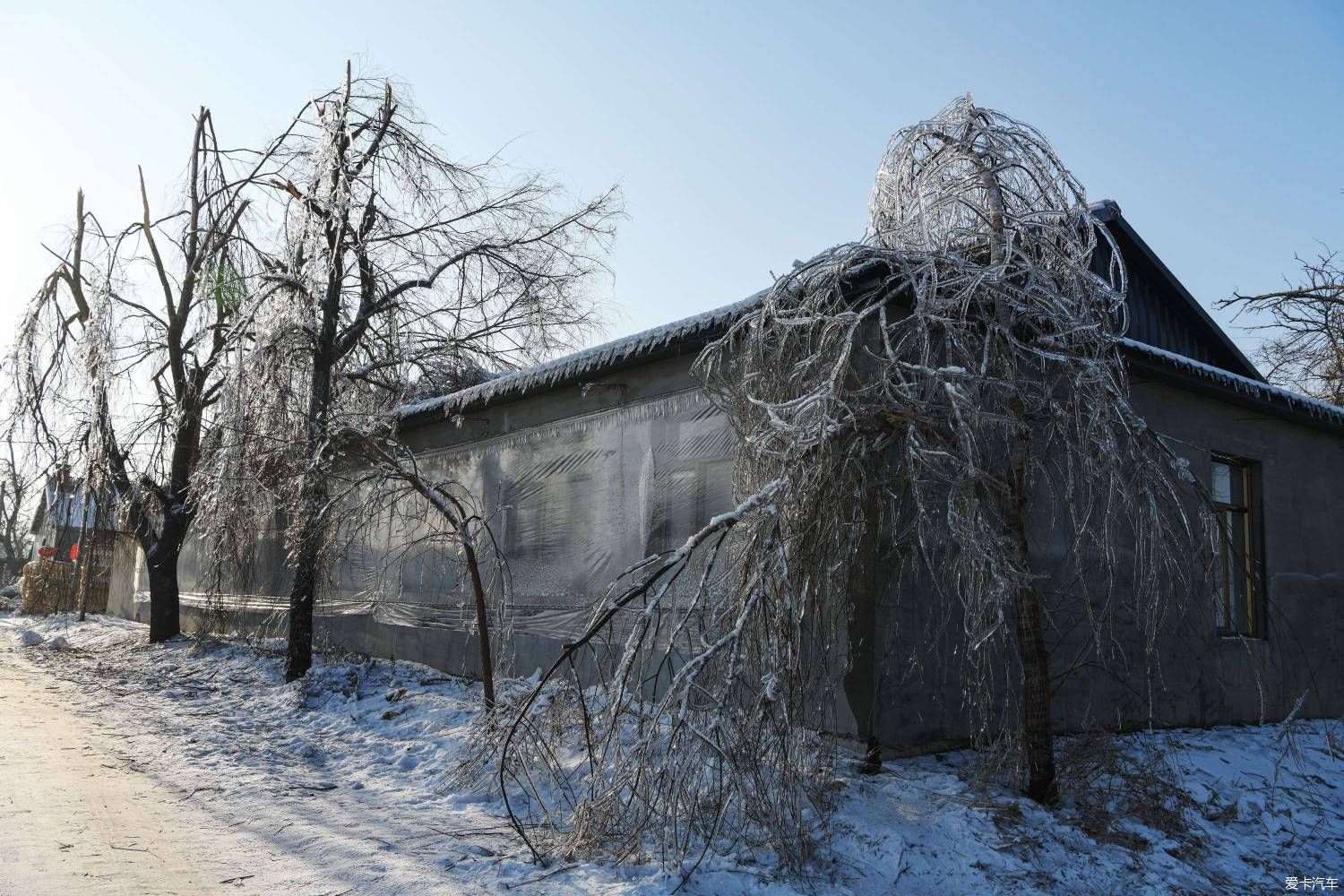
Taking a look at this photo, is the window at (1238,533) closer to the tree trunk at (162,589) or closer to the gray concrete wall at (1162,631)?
the gray concrete wall at (1162,631)

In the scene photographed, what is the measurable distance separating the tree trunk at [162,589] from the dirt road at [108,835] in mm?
6584

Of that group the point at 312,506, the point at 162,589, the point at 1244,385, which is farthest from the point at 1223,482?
the point at 162,589

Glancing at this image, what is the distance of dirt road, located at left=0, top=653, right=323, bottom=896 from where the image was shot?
411 cm

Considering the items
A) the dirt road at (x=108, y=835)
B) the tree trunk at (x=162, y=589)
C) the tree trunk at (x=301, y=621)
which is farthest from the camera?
the tree trunk at (x=162, y=589)

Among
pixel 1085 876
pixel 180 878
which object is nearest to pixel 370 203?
pixel 180 878

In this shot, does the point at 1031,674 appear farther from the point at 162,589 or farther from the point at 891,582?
the point at 162,589

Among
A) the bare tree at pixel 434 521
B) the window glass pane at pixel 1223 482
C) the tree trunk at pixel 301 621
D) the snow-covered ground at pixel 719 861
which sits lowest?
the snow-covered ground at pixel 719 861

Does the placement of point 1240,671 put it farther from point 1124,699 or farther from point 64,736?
point 64,736

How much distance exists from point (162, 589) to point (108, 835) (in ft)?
31.6

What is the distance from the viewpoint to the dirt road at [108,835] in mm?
4109

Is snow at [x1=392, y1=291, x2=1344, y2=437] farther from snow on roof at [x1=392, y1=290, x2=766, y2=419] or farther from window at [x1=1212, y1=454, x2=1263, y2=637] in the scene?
window at [x1=1212, y1=454, x2=1263, y2=637]

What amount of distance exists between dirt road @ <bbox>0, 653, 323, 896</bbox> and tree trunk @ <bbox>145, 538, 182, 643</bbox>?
21.6ft

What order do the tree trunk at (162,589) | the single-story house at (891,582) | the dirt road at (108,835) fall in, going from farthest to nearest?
the tree trunk at (162,589)
the single-story house at (891,582)
the dirt road at (108,835)

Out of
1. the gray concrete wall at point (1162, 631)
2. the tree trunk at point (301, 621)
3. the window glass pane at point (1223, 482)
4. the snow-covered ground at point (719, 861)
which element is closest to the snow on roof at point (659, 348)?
the gray concrete wall at point (1162, 631)
